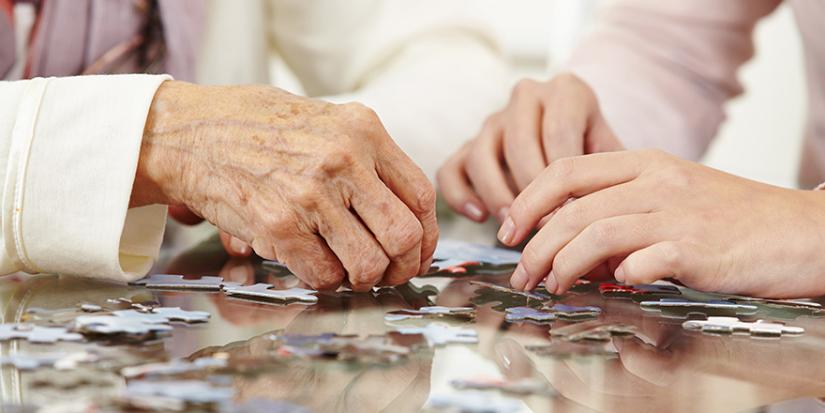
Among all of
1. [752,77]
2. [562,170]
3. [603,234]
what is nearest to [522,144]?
[562,170]

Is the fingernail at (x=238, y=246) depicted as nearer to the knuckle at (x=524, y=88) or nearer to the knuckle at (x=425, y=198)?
the knuckle at (x=425, y=198)

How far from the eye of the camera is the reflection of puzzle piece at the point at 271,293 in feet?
3.53

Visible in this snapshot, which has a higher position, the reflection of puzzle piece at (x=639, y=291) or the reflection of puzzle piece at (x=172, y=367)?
the reflection of puzzle piece at (x=639, y=291)

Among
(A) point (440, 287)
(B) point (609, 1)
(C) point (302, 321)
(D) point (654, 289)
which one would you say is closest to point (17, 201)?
(C) point (302, 321)

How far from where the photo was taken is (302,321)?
3.19 feet

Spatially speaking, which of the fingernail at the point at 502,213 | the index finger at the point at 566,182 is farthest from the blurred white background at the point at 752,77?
the index finger at the point at 566,182

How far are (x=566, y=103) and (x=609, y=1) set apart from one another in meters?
1.01

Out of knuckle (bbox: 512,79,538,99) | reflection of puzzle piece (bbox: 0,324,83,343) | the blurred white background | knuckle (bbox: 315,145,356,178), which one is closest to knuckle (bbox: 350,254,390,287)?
knuckle (bbox: 315,145,356,178)

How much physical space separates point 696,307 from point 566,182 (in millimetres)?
221

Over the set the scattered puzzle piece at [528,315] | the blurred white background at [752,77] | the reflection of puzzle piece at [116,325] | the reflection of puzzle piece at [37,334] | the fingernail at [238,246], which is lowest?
the reflection of puzzle piece at [37,334]

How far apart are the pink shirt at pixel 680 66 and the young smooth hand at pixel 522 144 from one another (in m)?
0.48

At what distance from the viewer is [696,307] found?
1093 millimetres

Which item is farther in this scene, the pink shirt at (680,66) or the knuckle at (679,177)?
the pink shirt at (680,66)

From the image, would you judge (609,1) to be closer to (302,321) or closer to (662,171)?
(662,171)
